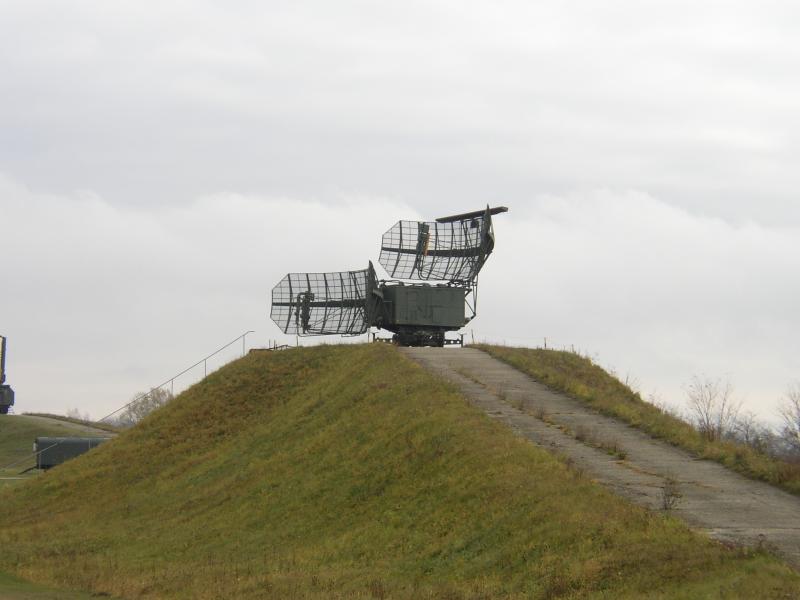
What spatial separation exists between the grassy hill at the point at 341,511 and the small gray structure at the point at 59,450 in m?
16.2

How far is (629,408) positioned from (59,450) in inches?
1519

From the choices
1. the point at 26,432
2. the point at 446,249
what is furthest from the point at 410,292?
the point at 26,432

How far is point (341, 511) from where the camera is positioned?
84.7ft

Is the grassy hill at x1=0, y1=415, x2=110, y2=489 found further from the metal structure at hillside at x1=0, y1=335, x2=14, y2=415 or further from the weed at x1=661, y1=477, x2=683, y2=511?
the weed at x1=661, y1=477, x2=683, y2=511

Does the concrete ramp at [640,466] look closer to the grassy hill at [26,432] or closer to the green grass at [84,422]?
the grassy hill at [26,432]

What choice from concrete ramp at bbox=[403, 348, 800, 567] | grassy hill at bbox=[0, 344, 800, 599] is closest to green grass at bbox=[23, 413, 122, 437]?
grassy hill at bbox=[0, 344, 800, 599]

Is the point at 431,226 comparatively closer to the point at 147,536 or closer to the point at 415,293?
the point at 415,293

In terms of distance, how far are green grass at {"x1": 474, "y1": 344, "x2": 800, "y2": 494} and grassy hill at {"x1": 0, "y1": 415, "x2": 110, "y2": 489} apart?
38.2 meters

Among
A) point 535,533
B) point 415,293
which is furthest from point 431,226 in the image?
point 535,533

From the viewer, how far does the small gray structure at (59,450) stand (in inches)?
2339

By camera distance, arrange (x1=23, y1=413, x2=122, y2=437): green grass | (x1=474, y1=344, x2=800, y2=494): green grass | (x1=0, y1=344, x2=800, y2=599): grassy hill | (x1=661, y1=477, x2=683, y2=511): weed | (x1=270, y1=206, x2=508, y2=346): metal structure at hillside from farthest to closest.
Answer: (x1=23, y1=413, x2=122, y2=437): green grass
(x1=270, y1=206, x2=508, y2=346): metal structure at hillside
(x1=474, y1=344, x2=800, y2=494): green grass
(x1=661, y1=477, x2=683, y2=511): weed
(x1=0, y1=344, x2=800, y2=599): grassy hill

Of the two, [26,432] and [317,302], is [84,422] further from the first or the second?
[317,302]

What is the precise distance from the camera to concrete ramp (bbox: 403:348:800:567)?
18.2m

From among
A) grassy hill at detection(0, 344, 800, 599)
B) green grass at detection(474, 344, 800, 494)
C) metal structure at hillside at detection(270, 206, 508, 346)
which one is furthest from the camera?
metal structure at hillside at detection(270, 206, 508, 346)
